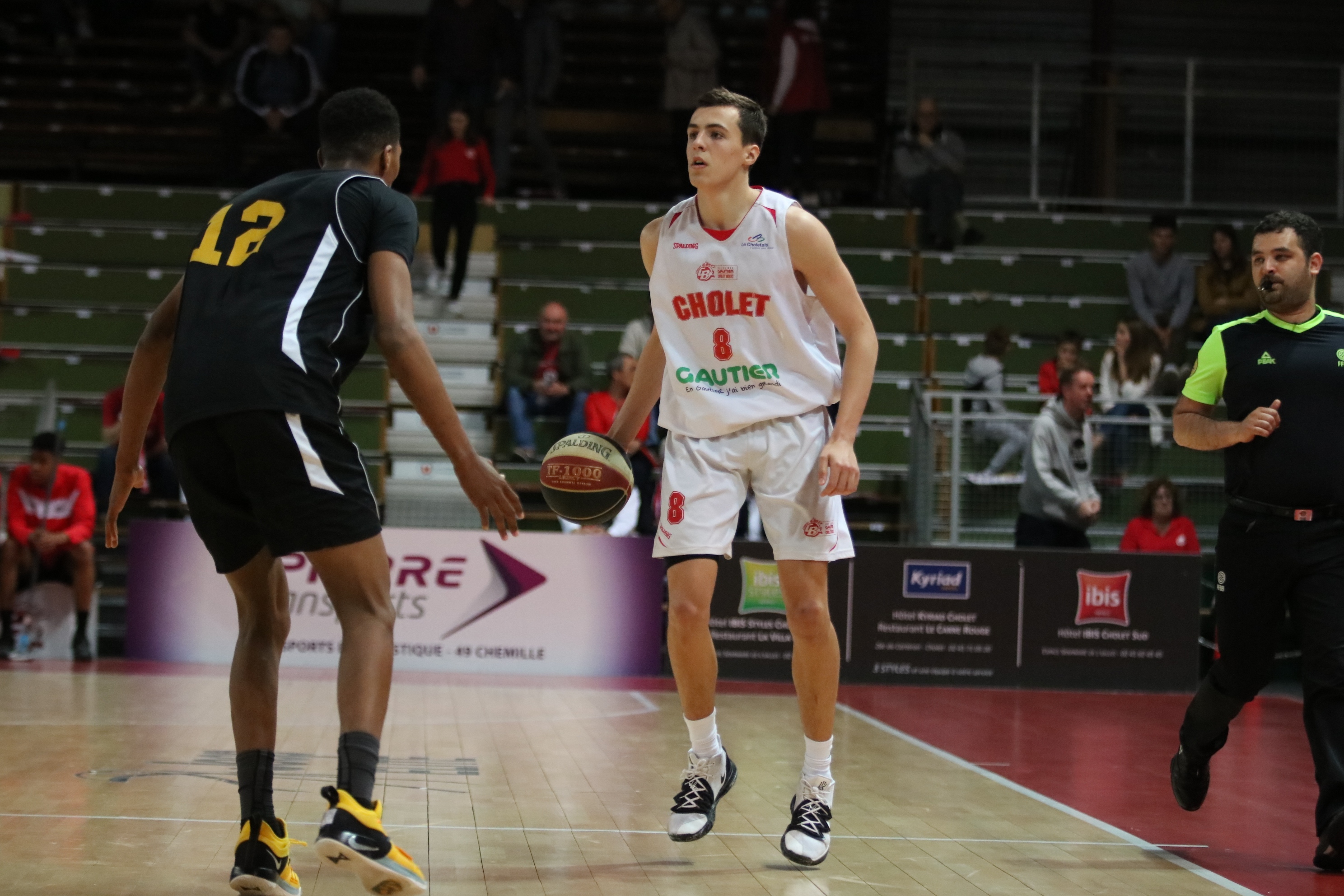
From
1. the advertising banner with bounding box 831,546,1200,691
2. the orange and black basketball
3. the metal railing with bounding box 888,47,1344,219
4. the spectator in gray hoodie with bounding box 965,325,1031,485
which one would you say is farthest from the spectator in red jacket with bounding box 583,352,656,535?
the metal railing with bounding box 888,47,1344,219

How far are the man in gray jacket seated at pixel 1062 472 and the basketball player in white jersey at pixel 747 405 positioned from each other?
20.6 ft

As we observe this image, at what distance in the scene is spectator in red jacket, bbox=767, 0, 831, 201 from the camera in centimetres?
1483

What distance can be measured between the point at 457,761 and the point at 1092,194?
12.9 meters

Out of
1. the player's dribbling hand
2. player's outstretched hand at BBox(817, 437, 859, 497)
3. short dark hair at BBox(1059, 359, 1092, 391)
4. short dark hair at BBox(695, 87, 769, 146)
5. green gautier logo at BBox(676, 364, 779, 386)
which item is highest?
short dark hair at BBox(695, 87, 769, 146)

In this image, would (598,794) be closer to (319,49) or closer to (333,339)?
(333,339)

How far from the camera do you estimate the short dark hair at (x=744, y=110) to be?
468 cm

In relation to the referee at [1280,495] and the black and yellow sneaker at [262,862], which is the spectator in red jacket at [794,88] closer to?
the referee at [1280,495]

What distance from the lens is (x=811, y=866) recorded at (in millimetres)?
4359

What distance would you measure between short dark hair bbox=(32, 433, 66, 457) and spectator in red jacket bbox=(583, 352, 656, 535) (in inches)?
148

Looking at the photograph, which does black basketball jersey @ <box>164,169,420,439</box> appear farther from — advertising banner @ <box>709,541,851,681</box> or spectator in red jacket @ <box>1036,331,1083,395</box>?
spectator in red jacket @ <box>1036,331,1083,395</box>

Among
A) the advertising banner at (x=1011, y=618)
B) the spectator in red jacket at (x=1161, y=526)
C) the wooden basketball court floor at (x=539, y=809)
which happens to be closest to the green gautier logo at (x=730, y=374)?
the wooden basketball court floor at (x=539, y=809)

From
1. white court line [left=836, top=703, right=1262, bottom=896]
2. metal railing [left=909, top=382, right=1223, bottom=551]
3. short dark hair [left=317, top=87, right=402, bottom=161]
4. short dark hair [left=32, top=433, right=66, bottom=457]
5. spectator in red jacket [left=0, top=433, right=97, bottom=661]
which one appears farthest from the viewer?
metal railing [left=909, top=382, right=1223, bottom=551]

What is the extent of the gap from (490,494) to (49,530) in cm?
784

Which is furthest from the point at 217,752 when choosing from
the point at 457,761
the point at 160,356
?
the point at 160,356
